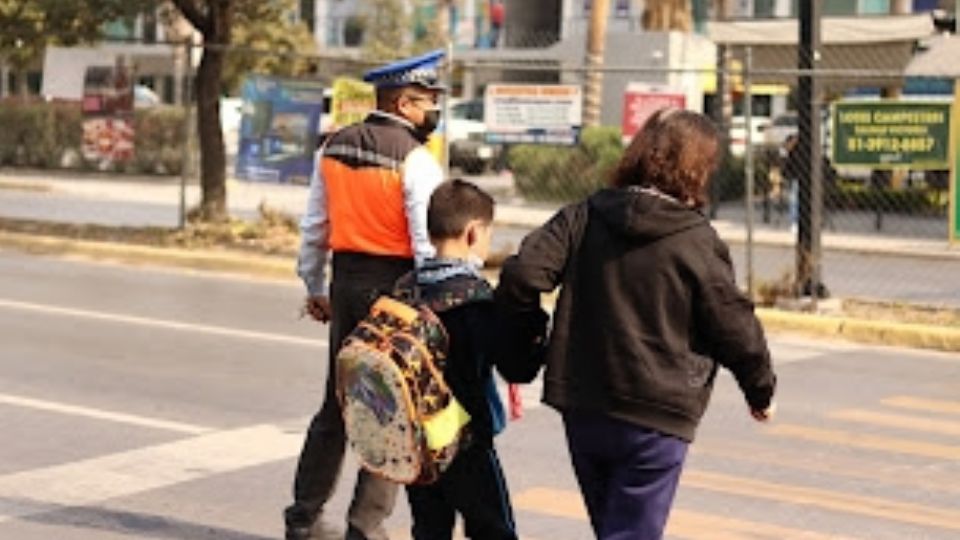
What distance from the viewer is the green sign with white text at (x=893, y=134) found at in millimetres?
15156

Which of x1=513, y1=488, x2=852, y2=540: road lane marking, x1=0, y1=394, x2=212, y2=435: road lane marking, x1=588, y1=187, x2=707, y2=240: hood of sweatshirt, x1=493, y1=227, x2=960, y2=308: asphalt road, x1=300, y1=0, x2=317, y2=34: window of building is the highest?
x1=300, y1=0, x2=317, y2=34: window of building

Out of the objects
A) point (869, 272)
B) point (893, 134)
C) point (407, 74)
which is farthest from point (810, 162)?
point (407, 74)

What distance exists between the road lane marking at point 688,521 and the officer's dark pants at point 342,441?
132 centimetres

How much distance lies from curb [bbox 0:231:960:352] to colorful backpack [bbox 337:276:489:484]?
9178 millimetres

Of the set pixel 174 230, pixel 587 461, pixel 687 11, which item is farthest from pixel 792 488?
pixel 687 11

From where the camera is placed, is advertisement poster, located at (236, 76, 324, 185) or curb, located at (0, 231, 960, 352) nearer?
curb, located at (0, 231, 960, 352)

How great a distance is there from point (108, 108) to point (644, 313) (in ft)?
53.0

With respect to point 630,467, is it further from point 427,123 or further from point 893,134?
point 893,134

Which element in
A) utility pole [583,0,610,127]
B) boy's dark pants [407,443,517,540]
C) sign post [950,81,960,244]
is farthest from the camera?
utility pole [583,0,610,127]

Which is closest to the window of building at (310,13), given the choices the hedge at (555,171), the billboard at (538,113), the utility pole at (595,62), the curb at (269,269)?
the utility pole at (595,62)

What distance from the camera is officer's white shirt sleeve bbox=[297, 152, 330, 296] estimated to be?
688 centimetres

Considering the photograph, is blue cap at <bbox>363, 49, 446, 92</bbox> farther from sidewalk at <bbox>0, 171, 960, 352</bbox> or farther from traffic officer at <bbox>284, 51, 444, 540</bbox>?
sidewalk at <bbox>0, 171, 960, 352</bbox>

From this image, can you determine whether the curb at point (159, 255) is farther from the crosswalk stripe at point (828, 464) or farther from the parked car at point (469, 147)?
the parked car at point (469, 147)

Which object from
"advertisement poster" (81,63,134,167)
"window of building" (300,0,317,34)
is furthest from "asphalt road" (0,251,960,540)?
"window of building" (300,0,317,34)
